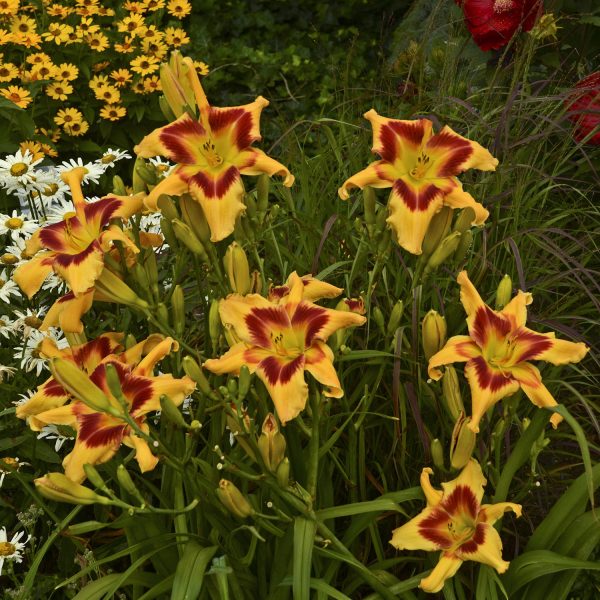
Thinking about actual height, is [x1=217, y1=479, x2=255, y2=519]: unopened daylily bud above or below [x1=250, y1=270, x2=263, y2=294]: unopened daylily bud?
below

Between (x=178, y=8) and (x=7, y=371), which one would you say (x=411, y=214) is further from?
(x=178, y=8)

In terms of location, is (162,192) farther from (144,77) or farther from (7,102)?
(144,77)

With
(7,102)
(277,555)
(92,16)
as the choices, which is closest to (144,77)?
(92,16)

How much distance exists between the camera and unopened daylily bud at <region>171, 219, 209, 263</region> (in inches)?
73.7

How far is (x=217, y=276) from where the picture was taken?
78.0 inches

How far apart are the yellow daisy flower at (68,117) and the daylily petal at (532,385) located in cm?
310

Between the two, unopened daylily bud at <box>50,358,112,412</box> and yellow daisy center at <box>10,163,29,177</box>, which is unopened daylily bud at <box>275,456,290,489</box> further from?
yellow daisy center at <box>10,163,29,177</box>

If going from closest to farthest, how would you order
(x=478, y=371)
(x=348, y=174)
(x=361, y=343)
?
1. (x=478, y=371)
2. (x=361, y=343)
3. (x=348, y=174)

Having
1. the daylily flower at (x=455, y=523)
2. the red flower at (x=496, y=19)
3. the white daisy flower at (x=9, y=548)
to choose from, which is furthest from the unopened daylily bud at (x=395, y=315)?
the red flower at (x=496, y=19)

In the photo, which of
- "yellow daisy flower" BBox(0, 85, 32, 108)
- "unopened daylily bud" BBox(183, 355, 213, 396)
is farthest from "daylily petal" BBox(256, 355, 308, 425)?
"yellow daisy flower" BBox(0, 85, 32, 108)

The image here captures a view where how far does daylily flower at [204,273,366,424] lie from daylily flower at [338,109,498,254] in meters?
0.28

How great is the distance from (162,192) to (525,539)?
4.24ft

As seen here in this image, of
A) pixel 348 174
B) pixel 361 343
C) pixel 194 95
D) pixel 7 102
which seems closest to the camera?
pixel 194 95

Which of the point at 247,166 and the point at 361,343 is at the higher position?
the point at 247,166
